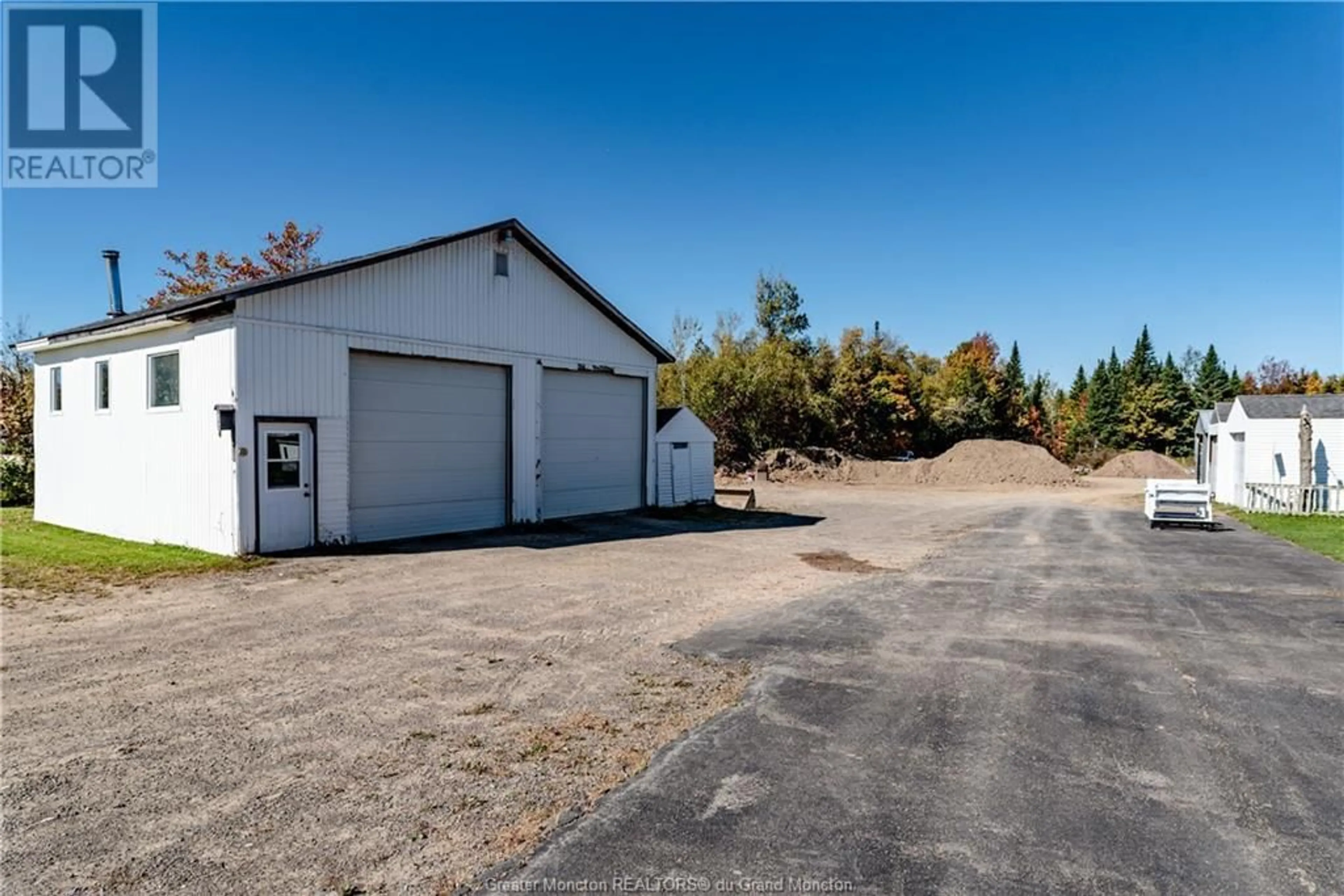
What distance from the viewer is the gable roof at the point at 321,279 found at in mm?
11656

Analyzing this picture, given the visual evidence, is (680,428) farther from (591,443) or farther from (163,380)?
(163,380)

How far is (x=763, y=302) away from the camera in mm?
52969

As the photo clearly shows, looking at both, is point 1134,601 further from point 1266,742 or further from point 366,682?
point 366,682

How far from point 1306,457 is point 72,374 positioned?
3239cm

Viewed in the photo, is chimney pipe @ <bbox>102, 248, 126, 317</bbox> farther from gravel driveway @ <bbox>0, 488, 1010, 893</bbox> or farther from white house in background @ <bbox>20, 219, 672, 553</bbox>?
gravel driveway @ <bbox>0, 488, 1010, 893</bbox>

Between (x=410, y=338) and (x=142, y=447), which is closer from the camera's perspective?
(x=142, y=447)

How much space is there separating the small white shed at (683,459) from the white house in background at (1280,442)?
16887mm

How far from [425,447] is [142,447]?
15.7 ft

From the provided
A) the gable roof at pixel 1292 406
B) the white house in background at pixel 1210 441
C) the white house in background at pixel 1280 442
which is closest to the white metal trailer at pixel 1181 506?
the white house in background at pixel 1280 442

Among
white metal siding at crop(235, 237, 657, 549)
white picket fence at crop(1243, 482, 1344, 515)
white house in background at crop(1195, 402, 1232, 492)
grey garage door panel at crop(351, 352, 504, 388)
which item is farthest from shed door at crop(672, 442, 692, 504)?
white house in background at crop(1195, 402, 1232, 492)

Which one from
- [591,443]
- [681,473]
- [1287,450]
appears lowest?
[681,473]

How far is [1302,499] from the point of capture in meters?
21.6

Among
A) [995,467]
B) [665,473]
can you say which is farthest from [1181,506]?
[995,467]

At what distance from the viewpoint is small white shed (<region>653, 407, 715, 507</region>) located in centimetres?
2100
